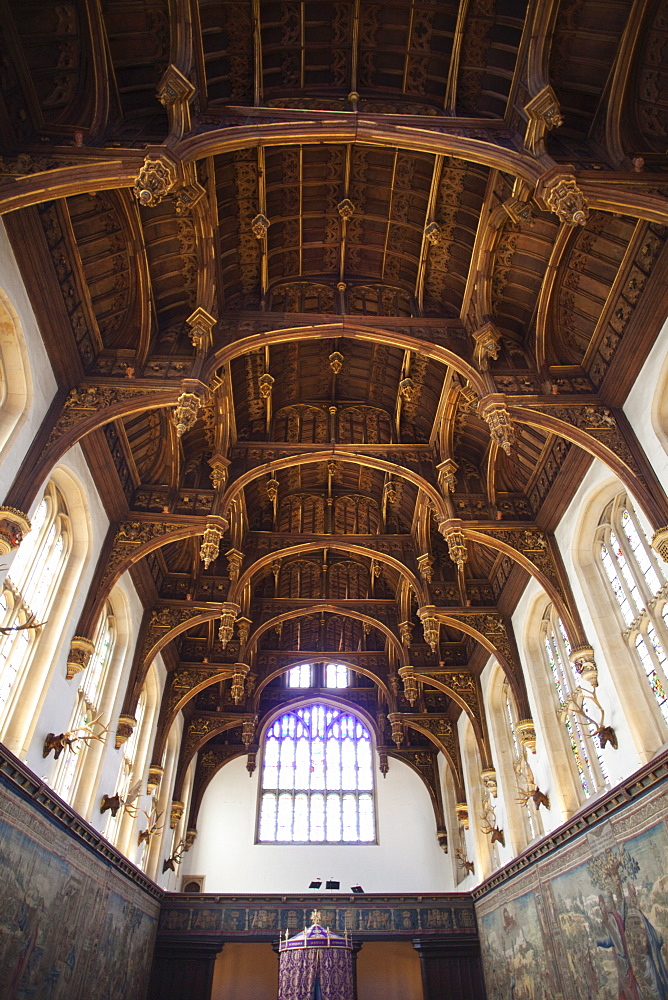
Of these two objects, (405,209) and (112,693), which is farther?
(112,693)

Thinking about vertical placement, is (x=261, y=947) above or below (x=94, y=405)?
below

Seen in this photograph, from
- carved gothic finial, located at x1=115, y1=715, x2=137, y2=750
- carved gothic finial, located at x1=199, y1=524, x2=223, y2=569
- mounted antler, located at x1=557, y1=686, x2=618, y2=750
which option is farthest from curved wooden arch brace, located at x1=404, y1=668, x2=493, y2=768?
carved gothic finial, located at x1=199, y1=524, x2=223, y2=569

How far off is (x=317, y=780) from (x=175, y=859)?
6557 mm

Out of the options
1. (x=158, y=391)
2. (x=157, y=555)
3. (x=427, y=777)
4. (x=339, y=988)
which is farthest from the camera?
(x=427, y=777)

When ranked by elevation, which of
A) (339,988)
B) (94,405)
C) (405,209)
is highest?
(405,209)

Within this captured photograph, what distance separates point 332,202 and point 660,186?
6213 millimetres

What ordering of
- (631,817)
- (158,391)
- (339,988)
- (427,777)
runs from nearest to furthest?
(631,817) → (158,391) → (339,988) → (427,777)

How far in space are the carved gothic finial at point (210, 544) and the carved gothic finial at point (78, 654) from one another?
2.88 m

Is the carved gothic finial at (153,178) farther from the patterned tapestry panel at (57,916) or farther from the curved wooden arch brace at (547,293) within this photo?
the patterned tapestry panel at (57,916)

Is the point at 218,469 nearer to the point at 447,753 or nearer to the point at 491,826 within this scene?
the point at 491,826

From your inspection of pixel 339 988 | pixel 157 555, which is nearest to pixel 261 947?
pixel 339 988

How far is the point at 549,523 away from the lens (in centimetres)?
1573

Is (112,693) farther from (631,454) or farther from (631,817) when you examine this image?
(631,454)

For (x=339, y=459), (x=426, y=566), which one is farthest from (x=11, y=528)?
(x=426, y=566)
